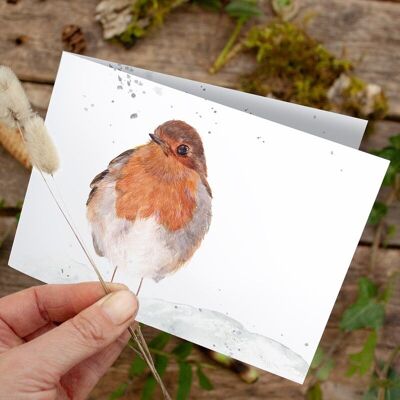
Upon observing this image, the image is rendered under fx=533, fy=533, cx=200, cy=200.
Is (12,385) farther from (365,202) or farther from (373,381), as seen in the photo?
(373,381)

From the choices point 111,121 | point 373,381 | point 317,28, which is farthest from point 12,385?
point 317,28

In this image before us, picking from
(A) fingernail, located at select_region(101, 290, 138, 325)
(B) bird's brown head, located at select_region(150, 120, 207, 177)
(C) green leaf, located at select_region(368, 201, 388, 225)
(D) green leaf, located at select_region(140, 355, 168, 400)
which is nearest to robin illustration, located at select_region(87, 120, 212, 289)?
(B) bird's brown head, located at select_region(150, 120, 207, 177)

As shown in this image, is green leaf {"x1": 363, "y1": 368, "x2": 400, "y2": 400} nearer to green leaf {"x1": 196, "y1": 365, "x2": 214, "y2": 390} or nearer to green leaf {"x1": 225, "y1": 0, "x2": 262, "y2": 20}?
green leaf {"x1": 196, "y1": 365, "x2": 214, "y2": 390}

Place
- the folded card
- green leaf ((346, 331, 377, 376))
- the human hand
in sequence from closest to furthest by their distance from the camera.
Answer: the human hand < the folded card < green leaf ((346, 331, 377, 376))

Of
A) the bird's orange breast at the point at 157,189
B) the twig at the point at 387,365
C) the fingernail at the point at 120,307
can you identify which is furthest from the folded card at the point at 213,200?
the twig at the point at 387,365

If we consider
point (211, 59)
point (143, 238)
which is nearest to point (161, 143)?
point (143, 238)

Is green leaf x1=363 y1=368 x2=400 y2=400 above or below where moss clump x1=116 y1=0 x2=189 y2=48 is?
below

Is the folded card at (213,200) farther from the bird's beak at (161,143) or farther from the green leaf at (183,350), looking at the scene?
the green leaf at (183,350)
